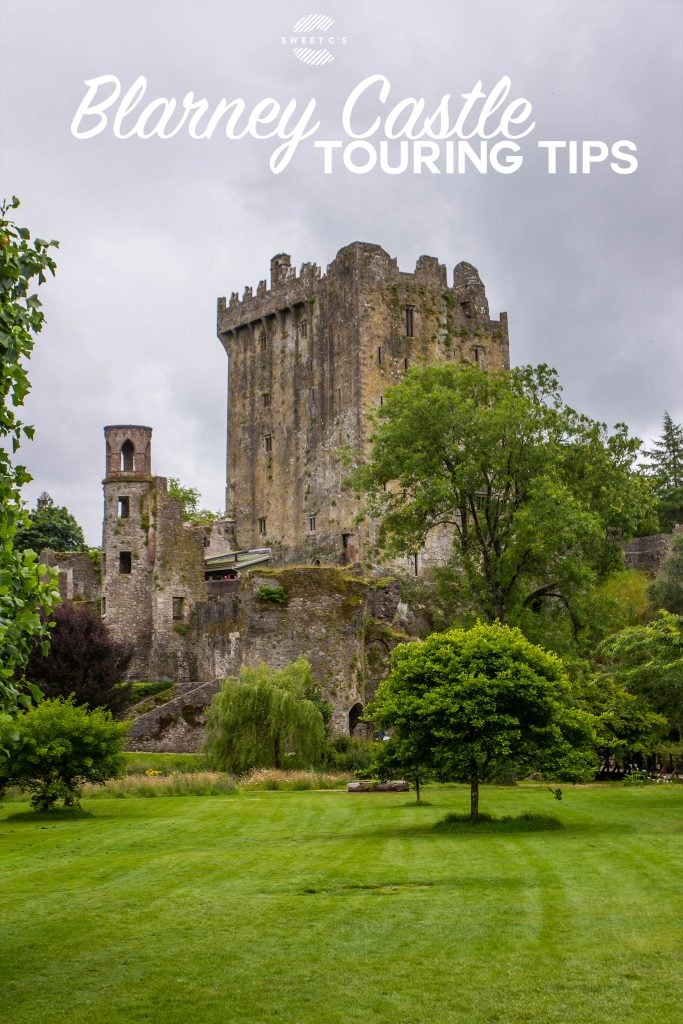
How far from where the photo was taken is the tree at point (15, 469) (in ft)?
34.2

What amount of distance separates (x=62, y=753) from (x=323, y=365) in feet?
144

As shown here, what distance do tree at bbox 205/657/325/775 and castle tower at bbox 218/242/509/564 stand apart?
83.5 feet

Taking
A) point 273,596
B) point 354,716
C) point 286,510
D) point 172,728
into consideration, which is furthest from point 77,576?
point 354,716

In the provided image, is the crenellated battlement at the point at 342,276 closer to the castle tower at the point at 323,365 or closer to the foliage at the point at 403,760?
the castle tower at the point at 323,365

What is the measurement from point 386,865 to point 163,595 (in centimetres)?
3879

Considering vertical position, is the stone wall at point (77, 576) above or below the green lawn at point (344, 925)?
above

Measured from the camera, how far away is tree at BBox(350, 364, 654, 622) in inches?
1563

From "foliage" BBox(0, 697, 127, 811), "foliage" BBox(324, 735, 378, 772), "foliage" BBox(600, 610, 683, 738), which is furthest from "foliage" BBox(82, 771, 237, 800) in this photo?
"foliage" BBox(600, 610, 683, 738)

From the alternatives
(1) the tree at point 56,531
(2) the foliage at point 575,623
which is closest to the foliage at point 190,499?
(1) the tree at point 56,531

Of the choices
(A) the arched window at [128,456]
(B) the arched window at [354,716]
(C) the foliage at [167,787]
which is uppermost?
(A) the arched window at [128,456]

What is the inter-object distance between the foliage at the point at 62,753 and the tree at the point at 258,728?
915cm

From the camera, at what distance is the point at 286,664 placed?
158 ft

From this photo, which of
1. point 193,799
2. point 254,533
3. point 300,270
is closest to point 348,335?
point 300,270

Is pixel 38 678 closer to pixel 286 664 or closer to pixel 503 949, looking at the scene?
pixel 286 664
